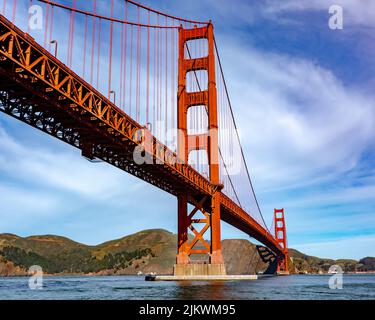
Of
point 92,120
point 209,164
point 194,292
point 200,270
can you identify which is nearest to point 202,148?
point 209,164

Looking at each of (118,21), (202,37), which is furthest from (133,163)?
(202,37)

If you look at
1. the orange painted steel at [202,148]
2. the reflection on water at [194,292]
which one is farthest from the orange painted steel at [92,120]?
the reflection on water at [194,292]

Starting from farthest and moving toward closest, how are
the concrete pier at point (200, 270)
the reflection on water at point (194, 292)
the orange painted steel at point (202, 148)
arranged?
the orange painted steel at point (202, 148) → the concrete pier at point (200, 270) → the reflection on water at point (194, 292)

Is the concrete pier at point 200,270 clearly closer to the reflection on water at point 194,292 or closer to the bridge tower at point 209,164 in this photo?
the bridge tower at point 209,164

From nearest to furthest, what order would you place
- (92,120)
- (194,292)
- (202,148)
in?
(194,292)
(92,120)
(202,148)

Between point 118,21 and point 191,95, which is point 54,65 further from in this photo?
point 191,95

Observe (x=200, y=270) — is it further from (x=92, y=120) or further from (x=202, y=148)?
(x=92, y=120)

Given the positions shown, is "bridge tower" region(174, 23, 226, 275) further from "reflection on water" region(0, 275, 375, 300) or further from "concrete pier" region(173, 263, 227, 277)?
"reflection on water" region(0, 275, 375, 300)
